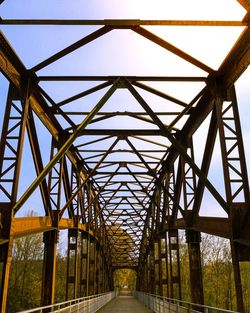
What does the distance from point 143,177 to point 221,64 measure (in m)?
16.3

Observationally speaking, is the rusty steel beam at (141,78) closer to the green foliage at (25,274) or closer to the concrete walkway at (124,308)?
the concrete walkway at (124,308)

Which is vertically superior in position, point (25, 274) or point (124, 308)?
point (25, 274)

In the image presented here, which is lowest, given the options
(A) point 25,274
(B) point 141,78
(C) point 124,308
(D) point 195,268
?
(C) point 124,308

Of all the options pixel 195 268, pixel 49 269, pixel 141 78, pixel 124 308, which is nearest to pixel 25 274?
pixel 124 308

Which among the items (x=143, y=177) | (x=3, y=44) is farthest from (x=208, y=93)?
(x=143, y=177)

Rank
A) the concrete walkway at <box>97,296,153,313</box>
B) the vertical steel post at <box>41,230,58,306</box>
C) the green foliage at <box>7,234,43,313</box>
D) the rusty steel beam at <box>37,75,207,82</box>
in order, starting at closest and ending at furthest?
the rusty steel beam at <box>37,75,207,82</box> → the vertical steel post at <box>41,230,58,306</box> → the concrete walkway at <box>97,296,153,313</box> → the green foliage at <box>7,234,43,313</box>

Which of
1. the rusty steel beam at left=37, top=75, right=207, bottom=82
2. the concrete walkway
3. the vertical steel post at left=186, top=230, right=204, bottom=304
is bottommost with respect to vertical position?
the concrete walkway

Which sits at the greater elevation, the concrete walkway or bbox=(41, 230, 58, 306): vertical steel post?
bbox=(41, 230, 58, 306): vertical steel post

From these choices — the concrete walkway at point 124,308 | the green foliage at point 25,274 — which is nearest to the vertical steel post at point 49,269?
the concrete walkway at point 124,308

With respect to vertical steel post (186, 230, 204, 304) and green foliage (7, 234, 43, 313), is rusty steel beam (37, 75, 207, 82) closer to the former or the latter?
vertical steel post (186, 230, 204, 304)

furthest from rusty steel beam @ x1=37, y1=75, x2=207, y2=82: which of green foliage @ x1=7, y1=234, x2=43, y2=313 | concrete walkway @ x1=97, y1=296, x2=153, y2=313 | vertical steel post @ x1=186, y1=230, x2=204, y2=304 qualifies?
green foliage @ x1=7, y1=234, x2=43, y2=313

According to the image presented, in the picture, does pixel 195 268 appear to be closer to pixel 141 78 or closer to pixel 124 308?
pixel 141 78

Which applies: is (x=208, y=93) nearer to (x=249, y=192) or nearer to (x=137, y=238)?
(x=249, y=192)

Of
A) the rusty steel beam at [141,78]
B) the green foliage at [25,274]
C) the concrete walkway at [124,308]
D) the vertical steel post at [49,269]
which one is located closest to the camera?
the rusty steel beam at [141,78]
